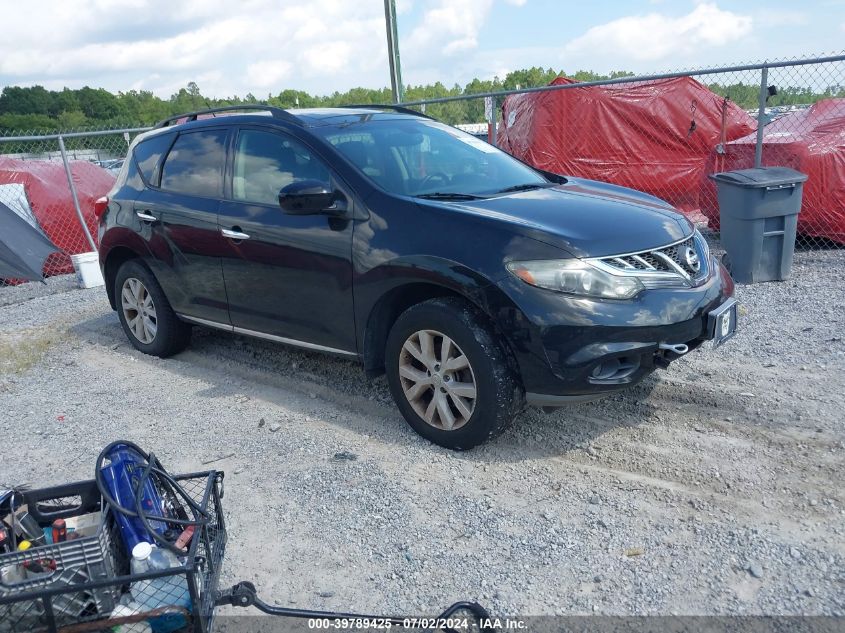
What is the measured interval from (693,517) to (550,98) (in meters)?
9.23

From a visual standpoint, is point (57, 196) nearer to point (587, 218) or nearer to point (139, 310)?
point (139, 310)

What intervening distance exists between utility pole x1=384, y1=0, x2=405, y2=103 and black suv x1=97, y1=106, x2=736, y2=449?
20.3 ft

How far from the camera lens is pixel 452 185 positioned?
4.50m

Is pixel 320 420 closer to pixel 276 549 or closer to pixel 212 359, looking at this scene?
pixel 276 549

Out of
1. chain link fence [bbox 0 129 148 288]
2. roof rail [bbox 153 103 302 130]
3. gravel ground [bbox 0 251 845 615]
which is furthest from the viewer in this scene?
chain link fence [bbox 0 129 148 288]

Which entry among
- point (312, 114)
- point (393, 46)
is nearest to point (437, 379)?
point (312, 114)

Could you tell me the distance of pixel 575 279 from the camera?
3.56 meters

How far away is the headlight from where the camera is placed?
3557mm

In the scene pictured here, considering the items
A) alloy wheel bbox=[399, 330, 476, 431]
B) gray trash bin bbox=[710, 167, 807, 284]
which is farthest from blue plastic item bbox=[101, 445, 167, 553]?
gray trash bin bbox=[710, 167, 807, 284]

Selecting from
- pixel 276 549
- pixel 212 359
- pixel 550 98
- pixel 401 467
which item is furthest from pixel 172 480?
pixel 550 98

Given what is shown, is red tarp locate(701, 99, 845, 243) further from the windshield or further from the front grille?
the front grille

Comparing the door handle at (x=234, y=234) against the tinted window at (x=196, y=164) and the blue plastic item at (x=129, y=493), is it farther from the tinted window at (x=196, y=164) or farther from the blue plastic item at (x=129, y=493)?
the blue plastic item at (x=129, y=493)

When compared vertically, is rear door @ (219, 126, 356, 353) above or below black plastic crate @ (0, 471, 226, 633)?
above

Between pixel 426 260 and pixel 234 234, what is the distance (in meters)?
1.58
